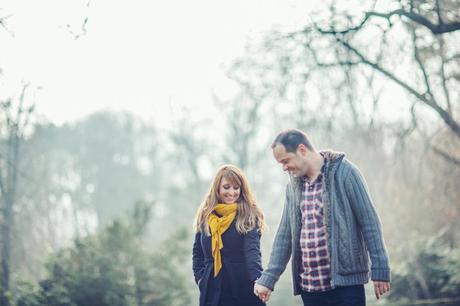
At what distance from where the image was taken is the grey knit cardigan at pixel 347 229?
12.8ft

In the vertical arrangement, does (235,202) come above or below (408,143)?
below

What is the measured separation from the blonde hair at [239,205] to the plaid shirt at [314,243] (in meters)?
0.86

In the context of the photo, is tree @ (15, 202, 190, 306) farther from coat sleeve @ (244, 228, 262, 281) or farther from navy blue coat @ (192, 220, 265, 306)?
coat sleeve @ (244, 228, 262, 281)

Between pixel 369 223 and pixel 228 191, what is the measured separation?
143 centimetres

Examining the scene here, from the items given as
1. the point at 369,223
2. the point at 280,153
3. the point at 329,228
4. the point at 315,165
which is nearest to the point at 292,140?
the point at 280,153

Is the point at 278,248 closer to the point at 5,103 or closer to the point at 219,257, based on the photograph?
the point at 219,257

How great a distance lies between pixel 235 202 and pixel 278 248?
745 millimetres

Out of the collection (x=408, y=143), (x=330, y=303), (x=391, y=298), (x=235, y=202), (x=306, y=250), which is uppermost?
(x=408, y=143)

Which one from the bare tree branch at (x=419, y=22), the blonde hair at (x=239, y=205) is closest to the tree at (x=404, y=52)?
the bare tree branch at (x=419, y=22)

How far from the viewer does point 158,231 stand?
135 ft

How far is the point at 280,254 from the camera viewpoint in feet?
14.7

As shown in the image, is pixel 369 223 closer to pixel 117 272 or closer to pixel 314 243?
pixel 314 243

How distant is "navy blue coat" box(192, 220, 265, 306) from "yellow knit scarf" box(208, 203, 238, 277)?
3 cm

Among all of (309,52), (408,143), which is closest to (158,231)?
(408,143)
